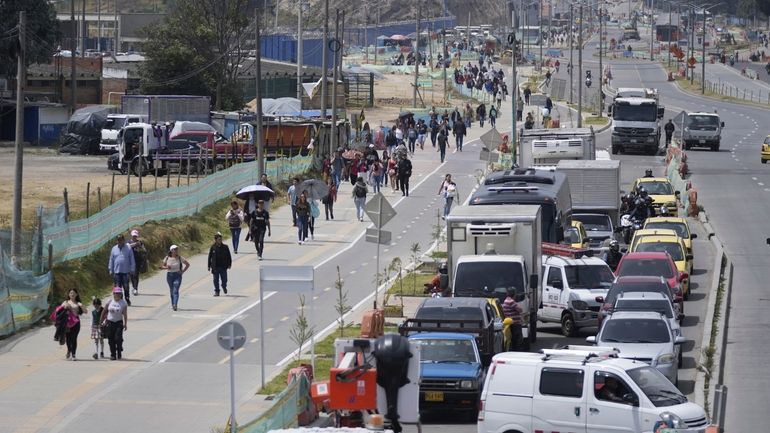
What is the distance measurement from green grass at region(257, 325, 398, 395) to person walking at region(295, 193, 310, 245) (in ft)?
38.1

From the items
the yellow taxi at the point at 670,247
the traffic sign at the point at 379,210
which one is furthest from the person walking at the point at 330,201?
the traffic sign at the point at 379,210

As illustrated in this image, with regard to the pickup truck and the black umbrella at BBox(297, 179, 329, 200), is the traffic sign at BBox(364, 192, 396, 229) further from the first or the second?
the black umbrella at BBox(297, 179, 329, 200)

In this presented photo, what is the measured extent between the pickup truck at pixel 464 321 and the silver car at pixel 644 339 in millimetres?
1701

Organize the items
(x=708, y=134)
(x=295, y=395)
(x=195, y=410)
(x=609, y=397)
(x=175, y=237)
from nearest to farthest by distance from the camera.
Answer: (x=609, y=397) < (x=295, y=395) < (x=195, y=410) < (x=175, y=237) < (x=708, y=134)

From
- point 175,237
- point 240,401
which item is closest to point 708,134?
point 175,237

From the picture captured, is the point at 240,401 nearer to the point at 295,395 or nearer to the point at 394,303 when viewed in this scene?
the point at 295,395

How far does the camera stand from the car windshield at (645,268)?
34.9 meters

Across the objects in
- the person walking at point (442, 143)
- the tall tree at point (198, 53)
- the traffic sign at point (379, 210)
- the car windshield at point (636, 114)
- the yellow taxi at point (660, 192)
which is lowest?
the yellow taxi at point (660, 192)

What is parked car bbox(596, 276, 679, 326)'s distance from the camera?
30516 mm

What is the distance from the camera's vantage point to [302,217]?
141 feet

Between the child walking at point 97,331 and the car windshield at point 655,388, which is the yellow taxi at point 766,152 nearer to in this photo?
the child walking at point 97,331

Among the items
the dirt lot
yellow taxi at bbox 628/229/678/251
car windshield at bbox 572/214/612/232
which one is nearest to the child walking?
the dirt lot

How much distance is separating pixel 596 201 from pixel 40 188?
18.6 m

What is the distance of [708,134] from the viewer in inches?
2960
